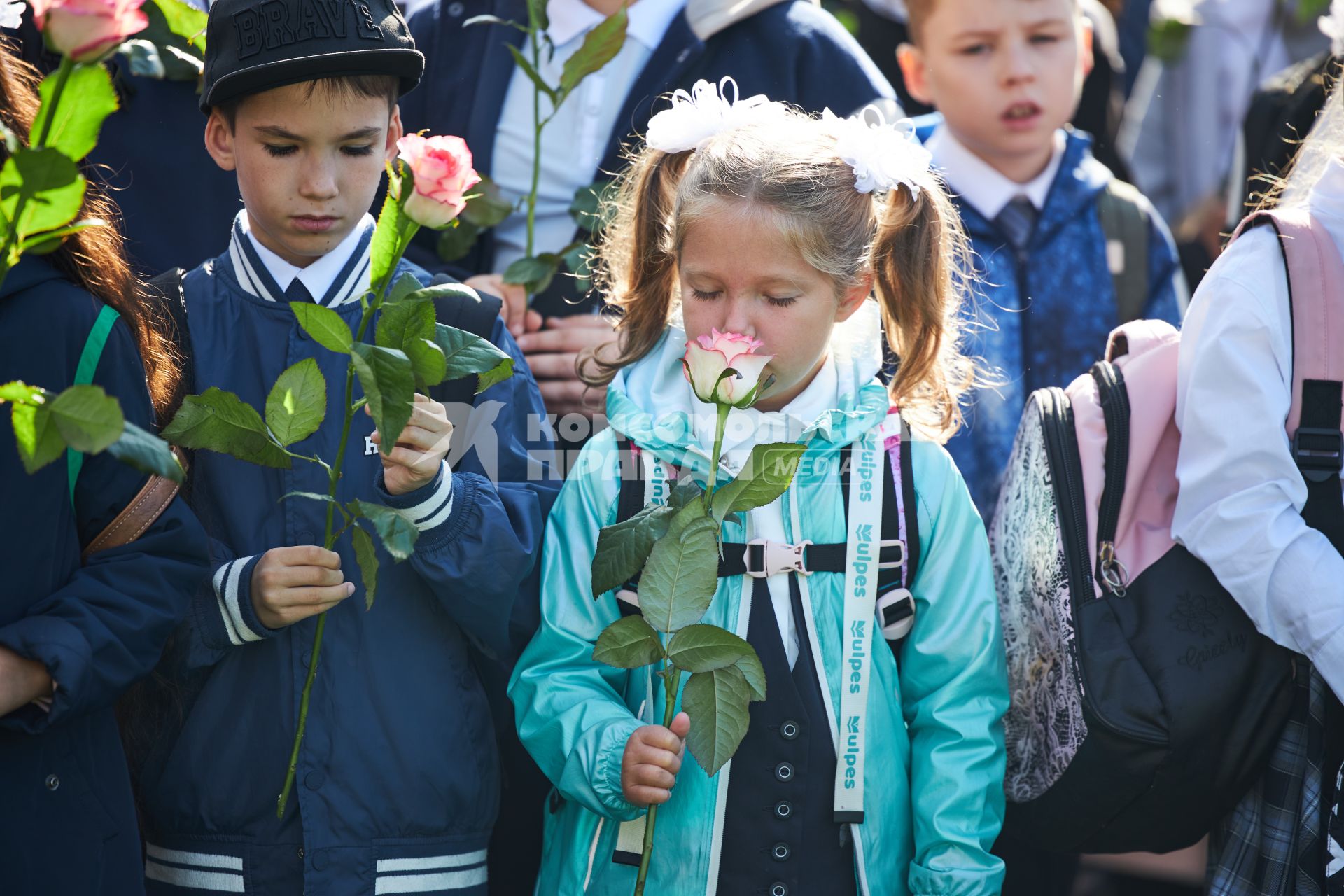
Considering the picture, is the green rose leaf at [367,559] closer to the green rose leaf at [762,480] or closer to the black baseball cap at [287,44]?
the green rose leaf at [762,480]

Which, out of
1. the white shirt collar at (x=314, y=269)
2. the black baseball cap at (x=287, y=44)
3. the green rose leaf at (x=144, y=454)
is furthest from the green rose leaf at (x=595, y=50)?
the green rose leaf at (x=144, y=454)

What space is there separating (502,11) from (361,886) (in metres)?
1.91

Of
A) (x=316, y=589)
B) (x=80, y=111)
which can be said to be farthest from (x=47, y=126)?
(x=316, y=589)

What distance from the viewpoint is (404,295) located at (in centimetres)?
189

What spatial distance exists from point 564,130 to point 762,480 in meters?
1.39

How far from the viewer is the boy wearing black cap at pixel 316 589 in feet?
7.15

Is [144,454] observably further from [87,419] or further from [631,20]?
[631,20]

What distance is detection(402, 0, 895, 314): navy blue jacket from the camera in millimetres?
3018

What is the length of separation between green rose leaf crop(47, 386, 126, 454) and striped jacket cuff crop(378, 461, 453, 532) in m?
0.58

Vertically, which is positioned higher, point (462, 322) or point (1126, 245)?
point (1126, 245)

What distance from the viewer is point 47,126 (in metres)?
1.58

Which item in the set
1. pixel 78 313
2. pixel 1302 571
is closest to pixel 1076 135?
pixel 1302 571

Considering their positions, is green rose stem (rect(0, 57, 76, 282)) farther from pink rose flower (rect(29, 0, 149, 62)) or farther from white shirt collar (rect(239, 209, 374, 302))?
white shirt collar (rect(239, 209, 374, 302))

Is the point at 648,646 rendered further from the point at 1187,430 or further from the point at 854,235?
the point at 1187,430
